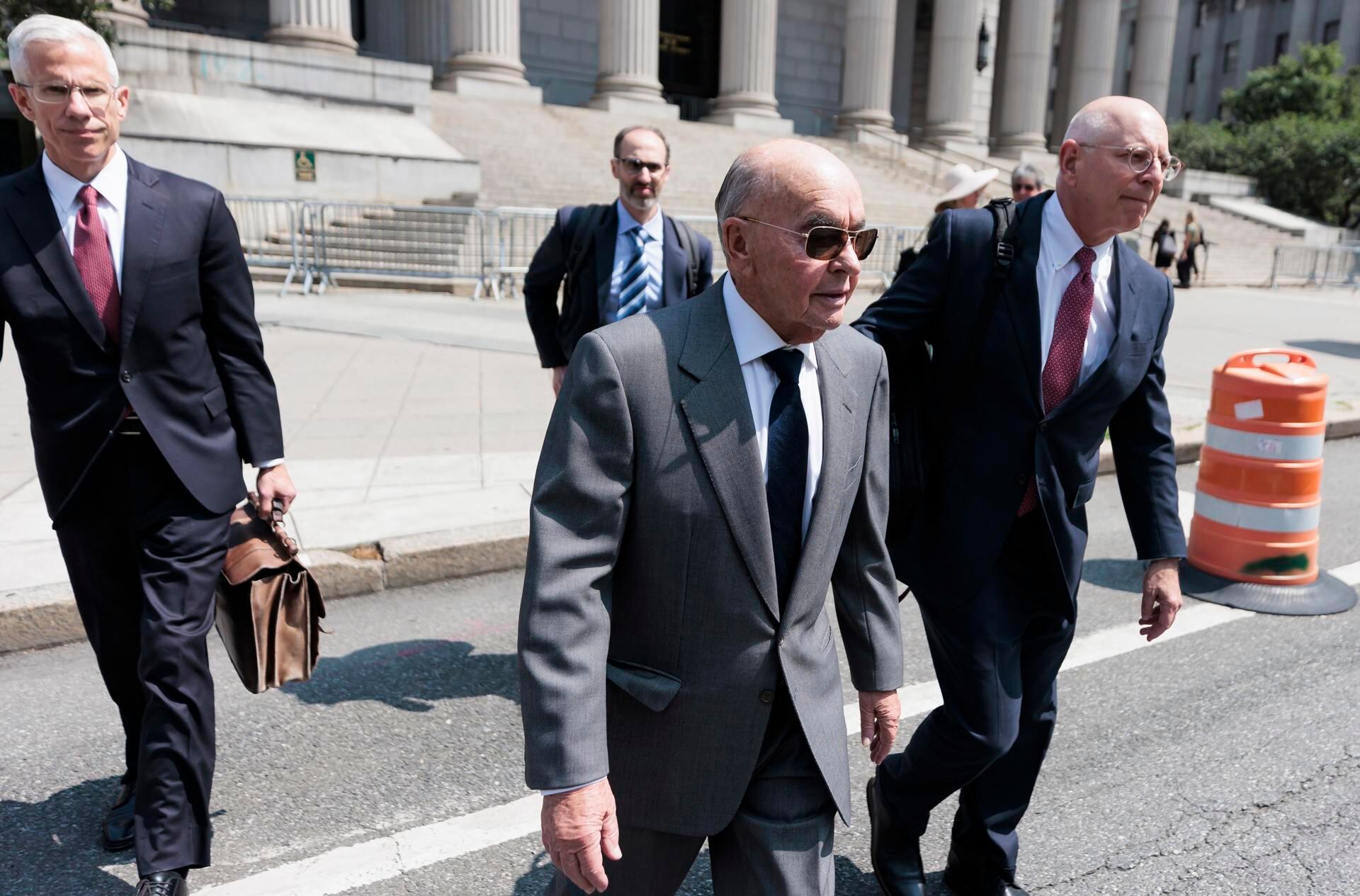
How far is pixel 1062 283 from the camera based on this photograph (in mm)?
2830

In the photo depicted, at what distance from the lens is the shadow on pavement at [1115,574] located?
19.0 ft

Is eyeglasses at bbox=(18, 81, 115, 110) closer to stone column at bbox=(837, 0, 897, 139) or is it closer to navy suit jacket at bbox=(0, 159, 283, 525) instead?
navy suit jacket at bbox=(0, 159, 283, 525)

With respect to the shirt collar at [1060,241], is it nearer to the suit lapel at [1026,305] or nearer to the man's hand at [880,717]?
the suit lapel at [1026,305]

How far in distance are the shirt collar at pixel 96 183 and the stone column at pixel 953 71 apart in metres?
33.7

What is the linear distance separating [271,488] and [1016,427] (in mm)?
2045

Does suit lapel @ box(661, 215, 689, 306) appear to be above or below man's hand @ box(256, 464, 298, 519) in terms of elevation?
above

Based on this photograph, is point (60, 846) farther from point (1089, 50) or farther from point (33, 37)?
point (1089, 50)

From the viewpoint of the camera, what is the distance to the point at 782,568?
2.04 m

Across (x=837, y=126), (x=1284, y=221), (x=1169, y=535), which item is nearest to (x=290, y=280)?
(x=1169, y=535)

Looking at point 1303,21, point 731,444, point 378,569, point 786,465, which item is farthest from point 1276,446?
point 1303,21

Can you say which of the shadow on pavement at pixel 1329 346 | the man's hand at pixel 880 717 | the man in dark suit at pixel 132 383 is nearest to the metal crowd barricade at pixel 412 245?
the shadow on pavement at pixel 1329 346

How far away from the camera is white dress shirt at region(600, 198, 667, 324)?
463 cm

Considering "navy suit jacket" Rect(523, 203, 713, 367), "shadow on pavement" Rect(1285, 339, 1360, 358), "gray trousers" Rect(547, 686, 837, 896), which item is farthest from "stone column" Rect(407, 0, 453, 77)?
"gray trousers" Rect(547, 686, 837, 896)

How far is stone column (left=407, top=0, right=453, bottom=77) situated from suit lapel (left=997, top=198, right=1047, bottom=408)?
89.5 ft
